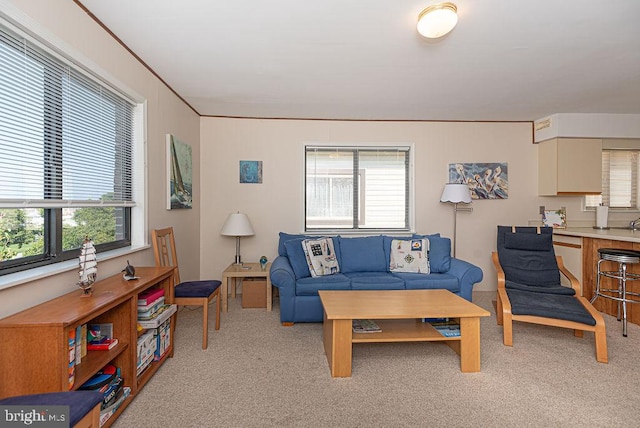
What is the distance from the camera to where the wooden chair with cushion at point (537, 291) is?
8.39 ft

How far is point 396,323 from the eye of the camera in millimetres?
2633

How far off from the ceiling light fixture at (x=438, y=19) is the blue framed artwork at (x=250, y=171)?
9.15 feet

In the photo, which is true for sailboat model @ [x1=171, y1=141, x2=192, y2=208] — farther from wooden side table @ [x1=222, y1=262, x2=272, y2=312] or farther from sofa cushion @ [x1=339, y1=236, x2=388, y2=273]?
sofa cushion @ [x1=339, y1=236, x2=388, y2=273]

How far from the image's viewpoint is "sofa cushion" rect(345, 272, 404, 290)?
3275 millimetres

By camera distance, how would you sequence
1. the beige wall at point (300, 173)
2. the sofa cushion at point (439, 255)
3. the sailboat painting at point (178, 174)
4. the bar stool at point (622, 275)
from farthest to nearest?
the beige wall at point (300, 173), the sofa cushion at point (439, 255), the sailboat painting at point (178, 174), the bar stool at point (622, 275)

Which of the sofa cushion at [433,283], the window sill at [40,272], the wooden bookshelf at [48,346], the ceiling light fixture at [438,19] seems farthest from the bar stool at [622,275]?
the window sill at [40,272]

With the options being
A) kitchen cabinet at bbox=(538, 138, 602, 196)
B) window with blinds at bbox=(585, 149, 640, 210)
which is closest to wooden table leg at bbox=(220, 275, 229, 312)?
kitchen cabinet at bbox=(538, 138, 602, 196)

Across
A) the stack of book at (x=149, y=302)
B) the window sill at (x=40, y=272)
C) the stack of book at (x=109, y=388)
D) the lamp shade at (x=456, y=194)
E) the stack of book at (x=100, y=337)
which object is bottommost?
the stack of book at (x=109, y=388)

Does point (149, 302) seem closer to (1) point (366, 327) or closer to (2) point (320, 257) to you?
(1) point (366, 327)

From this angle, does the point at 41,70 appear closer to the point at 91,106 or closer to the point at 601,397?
the point at 91,106

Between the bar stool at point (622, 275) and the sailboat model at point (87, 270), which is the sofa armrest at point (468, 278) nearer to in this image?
the bar stool at point (622, 275)

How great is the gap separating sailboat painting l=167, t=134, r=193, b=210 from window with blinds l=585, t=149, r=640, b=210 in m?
5.48

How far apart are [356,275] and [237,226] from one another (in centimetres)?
156

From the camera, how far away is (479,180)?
452 centimetres
